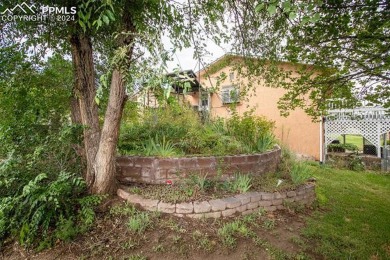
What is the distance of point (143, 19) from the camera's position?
2.82 meters

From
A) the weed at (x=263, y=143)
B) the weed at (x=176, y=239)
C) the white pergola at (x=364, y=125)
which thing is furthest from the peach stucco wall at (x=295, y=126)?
the weed at (x=176, y=239)

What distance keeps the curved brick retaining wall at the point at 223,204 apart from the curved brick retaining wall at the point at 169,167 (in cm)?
40

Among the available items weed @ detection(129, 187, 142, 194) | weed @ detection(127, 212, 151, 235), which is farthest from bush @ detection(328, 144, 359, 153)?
weed @ detection(127, 212, 151, 235)

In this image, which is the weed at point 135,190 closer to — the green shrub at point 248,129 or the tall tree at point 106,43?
the tall tree at point 106,43

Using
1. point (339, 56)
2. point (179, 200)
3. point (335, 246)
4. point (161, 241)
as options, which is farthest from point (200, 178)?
point (339, 56)

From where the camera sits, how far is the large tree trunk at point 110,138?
2.61 m

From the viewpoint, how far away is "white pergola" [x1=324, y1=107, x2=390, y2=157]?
6766 mm

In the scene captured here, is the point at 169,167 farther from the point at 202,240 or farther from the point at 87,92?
the point at 87,92

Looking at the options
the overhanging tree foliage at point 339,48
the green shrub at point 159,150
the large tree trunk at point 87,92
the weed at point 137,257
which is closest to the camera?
the weed at point 137,257

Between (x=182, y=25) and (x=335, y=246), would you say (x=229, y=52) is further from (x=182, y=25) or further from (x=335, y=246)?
(x=335, y=246)

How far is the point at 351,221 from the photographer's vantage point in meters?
3.11

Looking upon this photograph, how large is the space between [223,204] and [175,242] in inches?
33.3

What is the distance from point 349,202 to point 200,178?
304 cm

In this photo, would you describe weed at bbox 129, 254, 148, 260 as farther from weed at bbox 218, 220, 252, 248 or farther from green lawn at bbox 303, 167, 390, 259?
green lawn at bbox 303, 167, 390, 259
